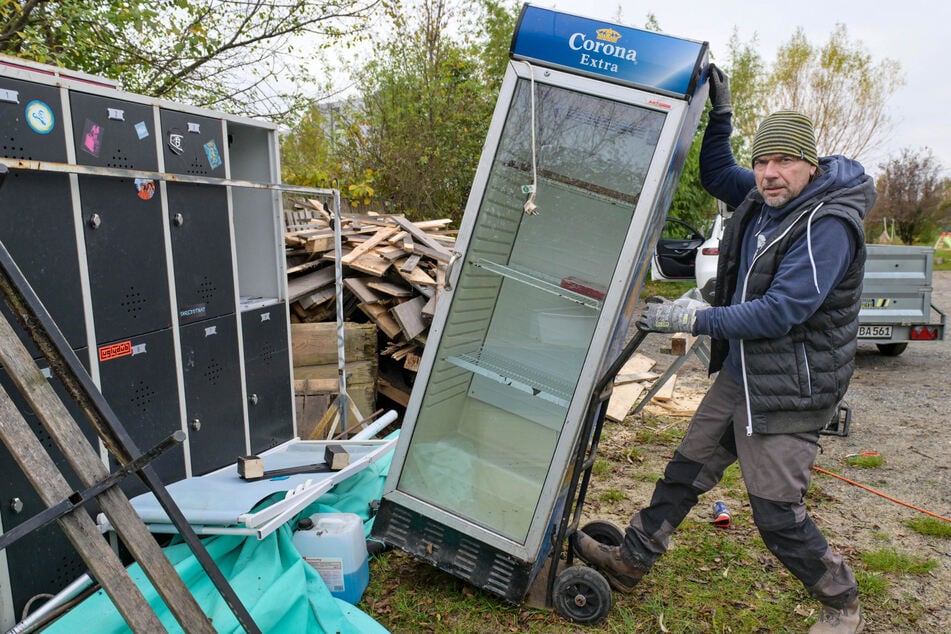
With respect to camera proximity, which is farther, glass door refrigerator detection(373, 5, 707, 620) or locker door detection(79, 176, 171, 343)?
locker door detection(79, 176, 171, 343)

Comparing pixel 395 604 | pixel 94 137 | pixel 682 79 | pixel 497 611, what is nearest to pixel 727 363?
pixel 682 79

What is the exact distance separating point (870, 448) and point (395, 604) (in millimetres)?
4279

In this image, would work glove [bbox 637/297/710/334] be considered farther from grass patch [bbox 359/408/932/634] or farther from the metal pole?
the metal pole

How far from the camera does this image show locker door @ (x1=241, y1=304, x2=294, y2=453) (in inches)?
163

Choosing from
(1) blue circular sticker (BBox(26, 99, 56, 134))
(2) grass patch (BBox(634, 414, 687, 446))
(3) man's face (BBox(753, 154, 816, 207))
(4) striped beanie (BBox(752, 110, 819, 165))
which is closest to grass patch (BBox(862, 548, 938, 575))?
(2) grass patch (BBox(634, 414, 687, 446))

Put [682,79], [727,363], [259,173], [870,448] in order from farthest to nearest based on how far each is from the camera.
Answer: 1. [870,448]
2. [259,173]
3. [727,363]
4. [682,79]

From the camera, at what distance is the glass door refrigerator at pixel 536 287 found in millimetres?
2643

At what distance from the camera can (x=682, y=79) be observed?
2531 millimetres

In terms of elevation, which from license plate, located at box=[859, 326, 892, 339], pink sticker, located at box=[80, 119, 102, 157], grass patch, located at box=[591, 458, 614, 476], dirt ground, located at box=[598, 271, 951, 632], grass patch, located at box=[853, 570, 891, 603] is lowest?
grass patch, located at box=[591, 458, 614, 476]

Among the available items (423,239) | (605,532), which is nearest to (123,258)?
(605,532)

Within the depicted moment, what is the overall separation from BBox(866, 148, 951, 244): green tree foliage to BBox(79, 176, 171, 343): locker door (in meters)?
28.0

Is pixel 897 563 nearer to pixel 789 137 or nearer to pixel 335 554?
pixel 789 137

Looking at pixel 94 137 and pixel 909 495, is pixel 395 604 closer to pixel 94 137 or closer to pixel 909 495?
pixel 94 137

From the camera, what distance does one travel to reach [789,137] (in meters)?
2.53
